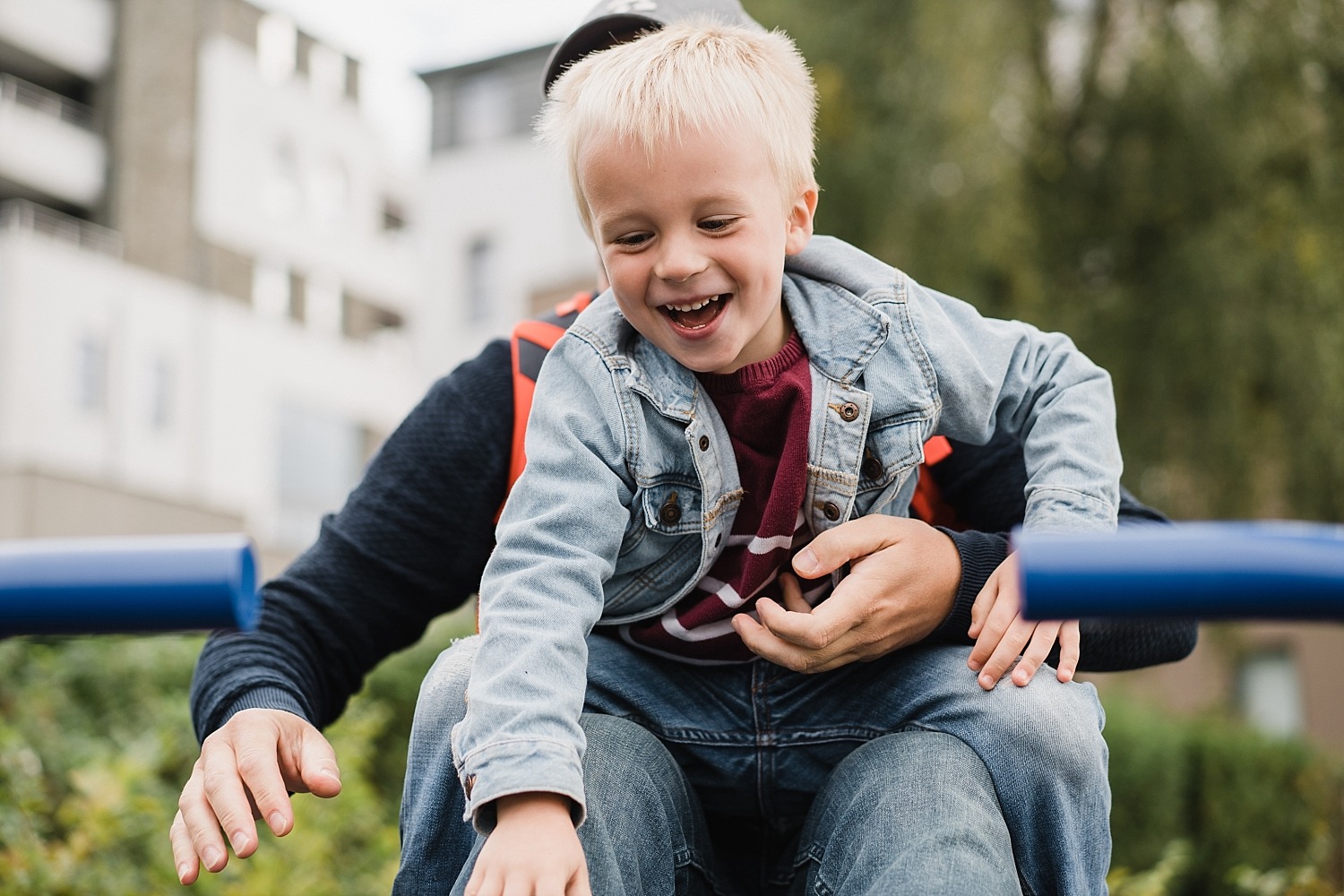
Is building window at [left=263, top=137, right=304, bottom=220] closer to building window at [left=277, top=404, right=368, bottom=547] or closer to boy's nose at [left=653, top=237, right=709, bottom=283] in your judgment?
building window at [left=277, top=404, right=368, bottom=547]

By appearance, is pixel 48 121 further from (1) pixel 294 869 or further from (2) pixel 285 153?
(1) pixel 294 869

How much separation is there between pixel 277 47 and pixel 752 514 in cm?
2268

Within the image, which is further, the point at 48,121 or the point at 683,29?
the point at 48,121

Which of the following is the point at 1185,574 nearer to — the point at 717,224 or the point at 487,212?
the point at 717,224

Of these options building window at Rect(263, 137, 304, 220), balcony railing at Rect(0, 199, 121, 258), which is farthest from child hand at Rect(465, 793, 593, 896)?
building window at Rect(263, 137, 304, 220)

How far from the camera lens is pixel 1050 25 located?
7.37 m

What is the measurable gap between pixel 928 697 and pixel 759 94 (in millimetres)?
640

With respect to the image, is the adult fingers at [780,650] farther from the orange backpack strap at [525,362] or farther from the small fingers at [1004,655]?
the orange backpack strap at [525,362]

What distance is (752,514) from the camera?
1.45m

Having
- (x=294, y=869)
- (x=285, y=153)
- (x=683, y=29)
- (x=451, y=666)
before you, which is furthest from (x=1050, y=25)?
(x=285, y=153)

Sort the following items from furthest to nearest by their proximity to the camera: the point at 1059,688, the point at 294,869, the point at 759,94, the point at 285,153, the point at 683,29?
1. the point at 285,153
2. the point at 294,869
3. the point at 683,29
4. the point at 759,94
5. the point at 1059,688

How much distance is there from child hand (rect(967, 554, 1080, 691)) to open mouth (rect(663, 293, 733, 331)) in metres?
0.38

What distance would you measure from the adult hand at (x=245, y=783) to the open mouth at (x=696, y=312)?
549 millimetres

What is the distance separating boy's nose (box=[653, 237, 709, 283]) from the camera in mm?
1401
